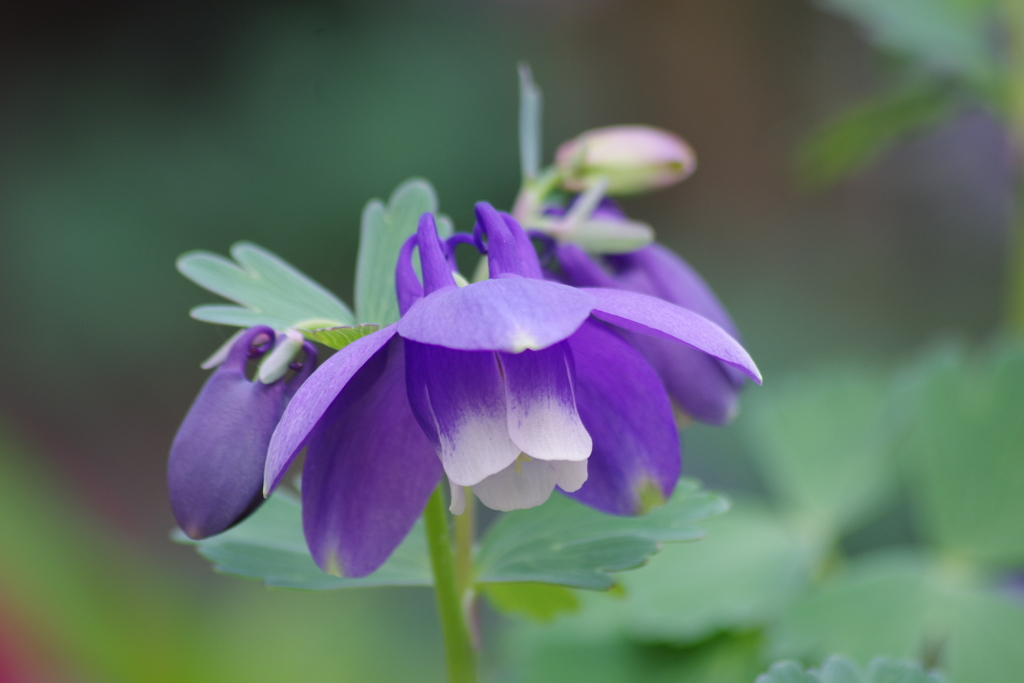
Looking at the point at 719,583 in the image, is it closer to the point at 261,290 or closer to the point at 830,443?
the point at 830,443

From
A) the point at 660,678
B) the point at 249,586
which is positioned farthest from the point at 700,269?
the point at 660,678

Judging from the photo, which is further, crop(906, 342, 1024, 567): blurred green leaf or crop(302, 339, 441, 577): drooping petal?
crop(906, 342, 1024, 567): blurred green leaf

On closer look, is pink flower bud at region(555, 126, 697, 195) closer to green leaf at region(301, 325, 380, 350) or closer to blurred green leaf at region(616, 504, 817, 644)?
green leaf at region(301, 325, 380, 350)

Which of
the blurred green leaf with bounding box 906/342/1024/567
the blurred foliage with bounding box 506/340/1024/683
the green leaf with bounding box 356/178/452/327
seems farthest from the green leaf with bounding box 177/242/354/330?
the blurred green leaf with bounding box 906/342/1024/567

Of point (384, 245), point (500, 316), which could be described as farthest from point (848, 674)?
point (384, 245)

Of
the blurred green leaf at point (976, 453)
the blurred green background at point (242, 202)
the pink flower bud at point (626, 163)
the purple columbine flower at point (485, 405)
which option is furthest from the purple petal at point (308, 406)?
the blurred green background at point (242, 202)

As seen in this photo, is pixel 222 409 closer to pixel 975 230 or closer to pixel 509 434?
pixel 509 434
